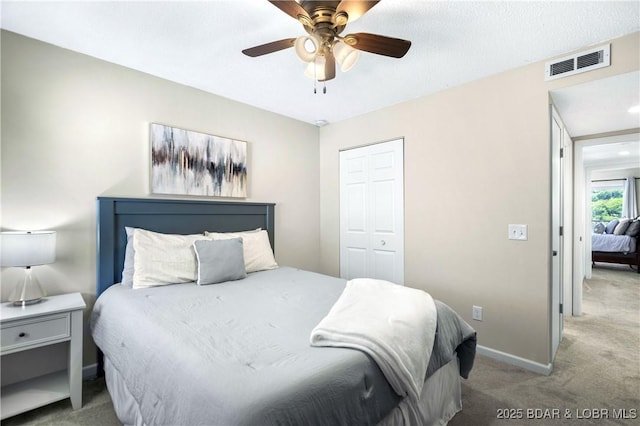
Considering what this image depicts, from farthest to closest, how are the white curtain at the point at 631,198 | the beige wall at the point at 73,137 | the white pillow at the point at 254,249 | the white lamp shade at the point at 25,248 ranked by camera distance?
the white curtain at the point at 631,198 → the white pillow at the point at 254,249 → the beige wall at the point at 73,137 → the white lamp shade at the point at 25,248

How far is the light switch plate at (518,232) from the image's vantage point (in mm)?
2412

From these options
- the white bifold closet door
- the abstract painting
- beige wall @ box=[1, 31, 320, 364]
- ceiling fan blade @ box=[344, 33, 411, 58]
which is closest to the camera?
ceiling fan blade @ box=[344, 33, 411, 58]

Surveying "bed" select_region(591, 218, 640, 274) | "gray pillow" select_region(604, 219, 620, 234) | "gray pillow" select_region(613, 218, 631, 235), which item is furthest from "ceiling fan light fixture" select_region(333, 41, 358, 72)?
"gray pillow" select_region(604, 219, 620, 234)

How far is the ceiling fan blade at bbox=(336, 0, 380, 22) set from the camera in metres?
1.40

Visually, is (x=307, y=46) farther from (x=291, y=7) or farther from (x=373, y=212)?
(x=373, y=212)

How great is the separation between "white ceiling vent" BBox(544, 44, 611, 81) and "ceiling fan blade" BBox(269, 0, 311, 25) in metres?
1.99

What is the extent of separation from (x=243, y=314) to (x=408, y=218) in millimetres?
2132

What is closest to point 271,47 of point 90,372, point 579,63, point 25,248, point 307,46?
point 307,46

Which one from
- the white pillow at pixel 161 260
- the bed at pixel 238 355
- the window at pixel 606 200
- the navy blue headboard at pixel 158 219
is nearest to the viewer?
the bed at pixel 238 355

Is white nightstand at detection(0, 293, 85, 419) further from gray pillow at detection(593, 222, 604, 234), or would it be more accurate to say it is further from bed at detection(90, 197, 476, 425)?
gray pillow at detection(593, 222, 604, 234)

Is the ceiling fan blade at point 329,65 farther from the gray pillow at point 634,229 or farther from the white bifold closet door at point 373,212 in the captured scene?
the gray pillow at point 634,229

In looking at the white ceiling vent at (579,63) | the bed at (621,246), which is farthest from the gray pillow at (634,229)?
the white ceiling vent at (579,63)

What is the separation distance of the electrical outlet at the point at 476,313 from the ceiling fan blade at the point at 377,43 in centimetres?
222

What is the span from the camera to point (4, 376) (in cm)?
193
